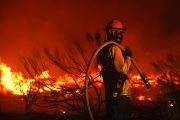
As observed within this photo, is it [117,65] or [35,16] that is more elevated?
[35,16]

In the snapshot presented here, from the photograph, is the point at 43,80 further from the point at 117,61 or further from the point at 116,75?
the point at 117,61

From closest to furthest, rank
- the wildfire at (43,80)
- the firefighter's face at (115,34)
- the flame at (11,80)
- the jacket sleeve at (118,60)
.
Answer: the jacket sleeve at (118,60) → the firefighter's face at (115,34) → the wildfire at (43,80) → the flame at (11,80)

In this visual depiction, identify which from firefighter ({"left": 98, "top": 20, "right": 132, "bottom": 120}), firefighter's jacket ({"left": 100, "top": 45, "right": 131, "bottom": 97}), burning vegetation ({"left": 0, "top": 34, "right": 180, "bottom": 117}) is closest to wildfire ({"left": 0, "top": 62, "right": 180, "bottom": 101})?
burning vegetation ({"left": 0, "top": 34, "right": 180, "bottom": 117})

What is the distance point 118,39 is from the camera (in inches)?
340

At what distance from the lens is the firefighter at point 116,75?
834 cm

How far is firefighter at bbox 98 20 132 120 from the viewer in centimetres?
834

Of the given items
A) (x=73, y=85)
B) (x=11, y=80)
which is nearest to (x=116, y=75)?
(x=73, y=85)

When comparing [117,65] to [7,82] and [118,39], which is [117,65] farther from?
[7,82]

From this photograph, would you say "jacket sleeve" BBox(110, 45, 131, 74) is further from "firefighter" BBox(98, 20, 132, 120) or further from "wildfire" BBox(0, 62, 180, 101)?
"wildfire" BBox(0, 62, 180, 101)

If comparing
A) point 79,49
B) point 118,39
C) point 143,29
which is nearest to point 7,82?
point 79,49

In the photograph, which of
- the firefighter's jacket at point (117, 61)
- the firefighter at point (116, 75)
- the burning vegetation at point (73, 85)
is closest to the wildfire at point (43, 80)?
the burning vegetation at point (73, 85)

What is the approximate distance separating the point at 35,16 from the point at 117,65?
33.4m

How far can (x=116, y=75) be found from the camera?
841 centimetres

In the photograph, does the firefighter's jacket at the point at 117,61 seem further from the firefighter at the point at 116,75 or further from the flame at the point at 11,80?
the flame at the point at 11,80
